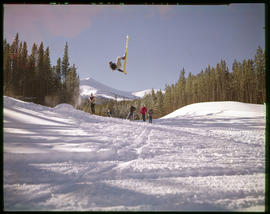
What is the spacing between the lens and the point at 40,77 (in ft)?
22.2

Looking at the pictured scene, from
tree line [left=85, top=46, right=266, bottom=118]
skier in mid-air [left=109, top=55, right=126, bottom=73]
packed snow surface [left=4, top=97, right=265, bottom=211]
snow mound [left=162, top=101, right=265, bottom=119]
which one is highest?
tree line [left=85, top=46, right=266, bottom=118]

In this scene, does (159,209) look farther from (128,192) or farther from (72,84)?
(72,84)

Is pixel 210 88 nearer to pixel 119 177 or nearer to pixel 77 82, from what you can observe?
pixel 77 82

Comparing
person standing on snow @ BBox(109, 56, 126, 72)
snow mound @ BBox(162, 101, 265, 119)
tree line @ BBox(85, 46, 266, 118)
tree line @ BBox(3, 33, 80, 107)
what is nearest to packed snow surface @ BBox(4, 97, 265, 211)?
tree line @ BBox(3, 33, 80, 107)

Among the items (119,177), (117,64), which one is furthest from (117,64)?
(119,177)

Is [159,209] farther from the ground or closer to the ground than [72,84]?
closer to the ground

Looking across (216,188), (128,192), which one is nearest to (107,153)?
(128,192)

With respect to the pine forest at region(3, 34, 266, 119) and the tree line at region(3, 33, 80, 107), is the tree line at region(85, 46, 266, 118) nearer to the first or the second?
the pine forest at region(3, 34, 266, 119)

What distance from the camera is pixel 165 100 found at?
4519cm

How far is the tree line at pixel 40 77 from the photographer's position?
12.4 feet

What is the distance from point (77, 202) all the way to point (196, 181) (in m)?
1.89

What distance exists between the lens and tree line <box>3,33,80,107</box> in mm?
3771

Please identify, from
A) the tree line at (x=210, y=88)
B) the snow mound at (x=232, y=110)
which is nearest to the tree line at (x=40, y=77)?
the tree line at (x=210, y=88)

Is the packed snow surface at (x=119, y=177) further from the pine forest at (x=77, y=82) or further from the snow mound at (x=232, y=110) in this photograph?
the snow mound at (x=232, y=110)
